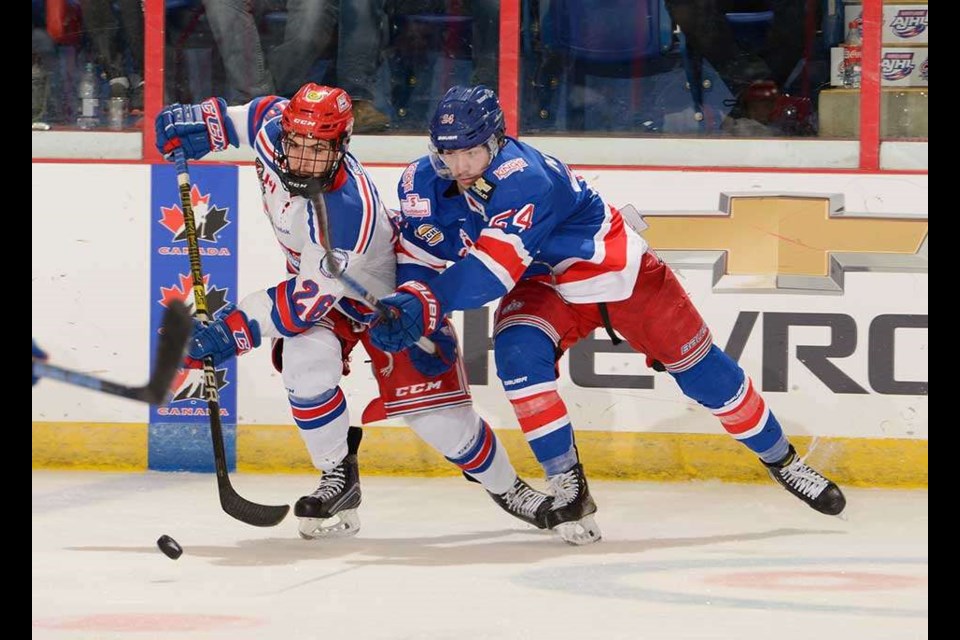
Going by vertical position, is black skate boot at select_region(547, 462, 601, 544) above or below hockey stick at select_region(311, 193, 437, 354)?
below

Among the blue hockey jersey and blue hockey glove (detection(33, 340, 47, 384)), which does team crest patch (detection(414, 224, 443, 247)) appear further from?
blue hockey glove (detection(33, 340, 47, 384))

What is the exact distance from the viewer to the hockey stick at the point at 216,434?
11.4 feet

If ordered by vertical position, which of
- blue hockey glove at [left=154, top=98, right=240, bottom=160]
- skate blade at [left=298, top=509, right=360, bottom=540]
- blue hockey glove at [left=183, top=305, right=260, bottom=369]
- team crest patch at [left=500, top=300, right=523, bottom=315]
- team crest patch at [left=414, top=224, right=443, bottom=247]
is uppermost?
blue hockey glove at [left=154, top=98, right=240, bottom=160]

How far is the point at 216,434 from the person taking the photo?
3.58 metres

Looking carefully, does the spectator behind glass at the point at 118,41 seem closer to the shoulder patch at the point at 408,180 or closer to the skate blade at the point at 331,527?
the shoulder patch at the point at 408,180

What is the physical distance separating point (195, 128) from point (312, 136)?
490mm

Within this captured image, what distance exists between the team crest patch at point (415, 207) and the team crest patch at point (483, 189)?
16cm

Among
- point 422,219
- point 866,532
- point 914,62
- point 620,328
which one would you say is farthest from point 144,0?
point 866,532

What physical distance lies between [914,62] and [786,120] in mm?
396

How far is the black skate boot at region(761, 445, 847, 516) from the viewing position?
383 cm

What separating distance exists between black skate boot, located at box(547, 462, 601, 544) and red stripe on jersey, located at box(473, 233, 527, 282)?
49 cm

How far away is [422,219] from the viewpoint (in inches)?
144

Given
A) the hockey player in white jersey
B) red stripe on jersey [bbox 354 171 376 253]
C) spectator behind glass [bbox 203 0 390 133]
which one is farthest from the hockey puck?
spectator behind glass [bbox 203 0 390 133]

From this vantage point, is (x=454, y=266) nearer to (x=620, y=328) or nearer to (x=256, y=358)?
(x=620, y=328)
